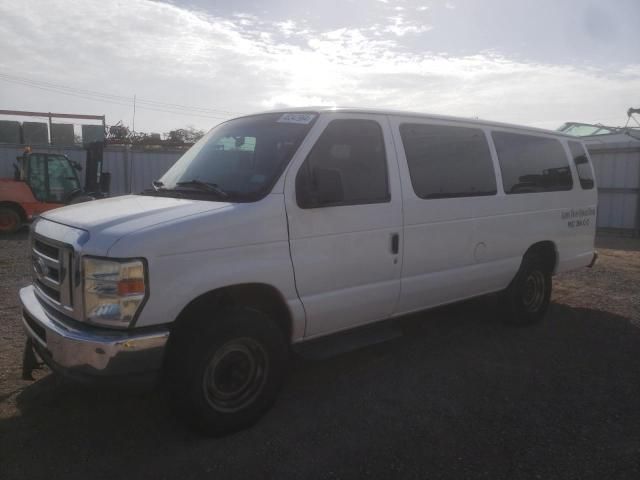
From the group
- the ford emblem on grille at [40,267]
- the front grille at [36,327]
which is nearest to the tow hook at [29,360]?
the front grille at [36,327]

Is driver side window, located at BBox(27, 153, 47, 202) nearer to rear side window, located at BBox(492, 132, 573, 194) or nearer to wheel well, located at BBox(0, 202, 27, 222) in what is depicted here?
wheel well, located at BBox(0, 202, 27, 222)

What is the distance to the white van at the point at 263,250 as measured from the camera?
278 centimetres

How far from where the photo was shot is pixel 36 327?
3.16 metres

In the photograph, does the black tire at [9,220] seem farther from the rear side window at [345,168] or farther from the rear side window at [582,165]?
the rear side window at [582,165]

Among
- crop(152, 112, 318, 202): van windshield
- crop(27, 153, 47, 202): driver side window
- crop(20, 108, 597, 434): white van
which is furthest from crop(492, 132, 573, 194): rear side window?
crop(27, 153, 47, 202): driver side window

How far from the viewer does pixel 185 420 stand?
309 cm

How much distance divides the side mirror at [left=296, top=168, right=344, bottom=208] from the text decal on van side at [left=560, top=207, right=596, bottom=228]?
3469 millimetres

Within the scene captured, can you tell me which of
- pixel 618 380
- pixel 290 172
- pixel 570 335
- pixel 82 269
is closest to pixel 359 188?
pixel 290 172

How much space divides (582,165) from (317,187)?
413 cm

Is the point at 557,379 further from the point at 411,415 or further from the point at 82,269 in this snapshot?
the point at 82,269

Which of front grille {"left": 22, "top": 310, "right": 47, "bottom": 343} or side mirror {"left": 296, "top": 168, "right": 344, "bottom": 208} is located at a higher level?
side mirror {"left": 296, "top": 168, "right": 344, "bottom": 208}

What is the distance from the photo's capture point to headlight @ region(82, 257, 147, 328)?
270 centimetres

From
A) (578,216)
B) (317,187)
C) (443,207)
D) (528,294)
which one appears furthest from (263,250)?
(578,216)

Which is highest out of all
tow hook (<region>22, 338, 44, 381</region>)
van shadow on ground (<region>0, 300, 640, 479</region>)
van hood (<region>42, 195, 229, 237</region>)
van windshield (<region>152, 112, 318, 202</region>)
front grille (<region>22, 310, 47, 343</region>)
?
van windshield (<region>152, 112, 318, 202</region>)
